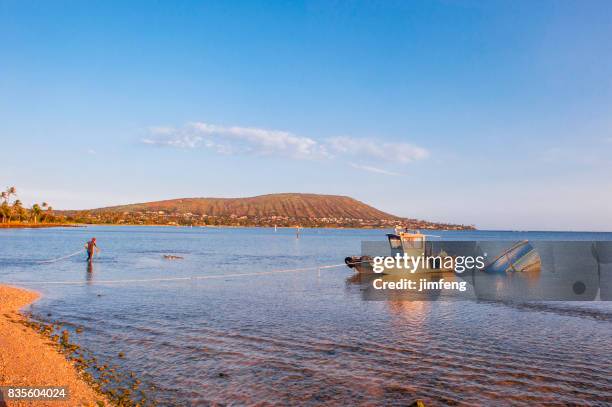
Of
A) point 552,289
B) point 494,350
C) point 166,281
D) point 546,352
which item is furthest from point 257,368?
point 552,289

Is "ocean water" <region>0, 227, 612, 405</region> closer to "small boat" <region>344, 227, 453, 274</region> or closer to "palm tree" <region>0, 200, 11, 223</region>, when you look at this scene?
"small boat" <region>344, 227, 453, 274</region>

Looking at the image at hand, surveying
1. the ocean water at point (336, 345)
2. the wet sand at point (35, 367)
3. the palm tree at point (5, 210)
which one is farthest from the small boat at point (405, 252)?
the palm tree at point (5, 210)

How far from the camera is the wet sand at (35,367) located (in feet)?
34.8

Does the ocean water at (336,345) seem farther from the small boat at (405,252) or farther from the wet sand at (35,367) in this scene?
the small boat at (405,252)

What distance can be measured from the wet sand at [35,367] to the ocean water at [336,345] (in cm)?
139

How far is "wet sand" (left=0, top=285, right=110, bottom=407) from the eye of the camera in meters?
10.6

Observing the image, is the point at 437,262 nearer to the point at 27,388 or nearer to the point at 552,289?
the point at 552,289

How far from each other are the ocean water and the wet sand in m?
1.39

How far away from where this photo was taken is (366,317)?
22.5 metres

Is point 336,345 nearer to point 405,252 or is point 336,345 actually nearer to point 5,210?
point 405,252

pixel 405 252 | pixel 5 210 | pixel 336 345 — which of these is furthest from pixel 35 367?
pixel 5 210

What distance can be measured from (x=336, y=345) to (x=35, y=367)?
9737mm

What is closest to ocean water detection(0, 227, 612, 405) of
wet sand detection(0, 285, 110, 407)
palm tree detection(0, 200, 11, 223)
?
wet sand detection(0, 285, 110, 407)

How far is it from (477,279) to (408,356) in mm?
31832
